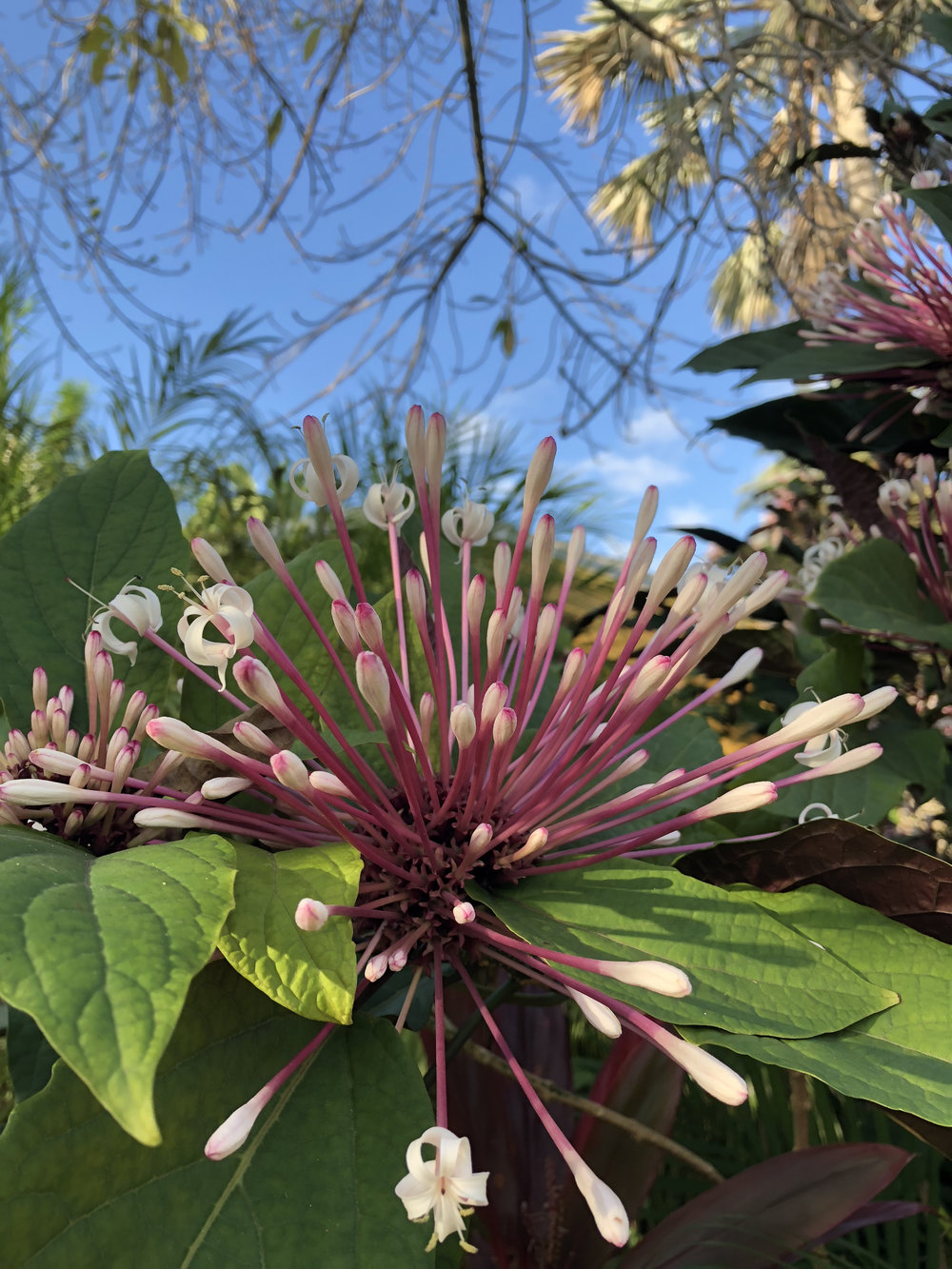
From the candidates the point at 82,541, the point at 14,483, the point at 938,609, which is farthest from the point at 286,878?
the point at 14,483

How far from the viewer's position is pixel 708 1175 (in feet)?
1.97

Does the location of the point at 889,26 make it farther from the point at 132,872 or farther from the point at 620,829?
the point at 132,872

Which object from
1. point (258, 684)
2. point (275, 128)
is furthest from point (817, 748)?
point (275, 128)

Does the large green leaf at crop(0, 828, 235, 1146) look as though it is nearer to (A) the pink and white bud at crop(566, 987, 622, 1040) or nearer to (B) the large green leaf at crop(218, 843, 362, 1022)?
(B) the large green leaf at crop(218, 843, 362, 1022)

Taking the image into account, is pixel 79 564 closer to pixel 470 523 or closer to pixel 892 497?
pixel 470 523

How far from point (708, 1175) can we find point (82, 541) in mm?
619

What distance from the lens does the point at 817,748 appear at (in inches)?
15.6

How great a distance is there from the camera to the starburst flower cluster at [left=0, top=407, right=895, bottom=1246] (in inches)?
12.1

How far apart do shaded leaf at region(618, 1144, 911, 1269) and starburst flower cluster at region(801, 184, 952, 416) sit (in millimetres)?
632

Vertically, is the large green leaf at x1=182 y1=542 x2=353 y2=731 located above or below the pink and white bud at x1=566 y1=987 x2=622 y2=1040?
above

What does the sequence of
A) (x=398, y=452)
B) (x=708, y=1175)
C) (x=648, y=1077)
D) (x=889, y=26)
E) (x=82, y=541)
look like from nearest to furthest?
(x=82, y=541)
(x=708, y=1175)
(x=648, y=1077)
(x=889, y=26)
(x=398, y=452)

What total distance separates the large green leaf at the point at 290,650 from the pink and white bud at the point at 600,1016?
201mm

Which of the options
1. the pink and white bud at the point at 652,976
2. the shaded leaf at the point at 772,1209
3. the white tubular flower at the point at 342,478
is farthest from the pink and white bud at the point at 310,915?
the shaded leaf at the point at 772,1209

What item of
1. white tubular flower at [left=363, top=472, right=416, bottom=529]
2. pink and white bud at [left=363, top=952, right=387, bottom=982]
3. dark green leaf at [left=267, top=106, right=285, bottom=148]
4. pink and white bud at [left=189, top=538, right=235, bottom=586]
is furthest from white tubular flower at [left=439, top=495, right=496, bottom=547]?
dark green leaf at [left=267, top=106, right=285, bottom=148]
